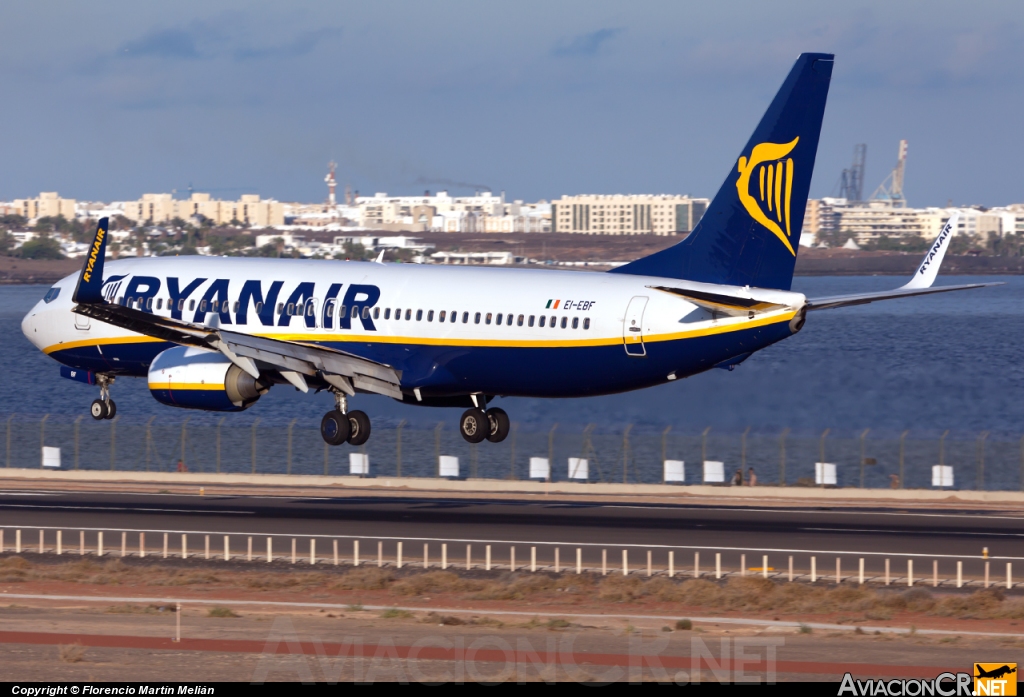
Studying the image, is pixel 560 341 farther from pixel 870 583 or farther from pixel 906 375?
pixel 906 375

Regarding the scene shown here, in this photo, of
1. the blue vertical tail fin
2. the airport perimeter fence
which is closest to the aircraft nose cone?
the airport perimeter fence

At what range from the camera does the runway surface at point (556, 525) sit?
5103cm

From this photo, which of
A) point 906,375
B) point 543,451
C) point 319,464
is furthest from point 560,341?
point 906,375

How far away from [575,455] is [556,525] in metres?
23.8

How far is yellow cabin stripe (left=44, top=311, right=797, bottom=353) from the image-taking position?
49594 mm

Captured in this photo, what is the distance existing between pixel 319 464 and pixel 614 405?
82.9ft

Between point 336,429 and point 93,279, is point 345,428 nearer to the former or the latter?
point 336,429

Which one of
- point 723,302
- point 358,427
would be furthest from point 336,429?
point 723,302

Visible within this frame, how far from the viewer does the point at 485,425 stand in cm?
5744

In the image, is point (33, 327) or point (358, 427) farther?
point (33, 327)

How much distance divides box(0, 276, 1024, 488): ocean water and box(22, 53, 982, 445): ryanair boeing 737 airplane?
28.3 ft

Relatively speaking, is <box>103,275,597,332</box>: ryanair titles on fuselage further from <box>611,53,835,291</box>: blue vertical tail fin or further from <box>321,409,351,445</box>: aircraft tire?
<box>611,53,835,291</box>: blue vertical tail fin

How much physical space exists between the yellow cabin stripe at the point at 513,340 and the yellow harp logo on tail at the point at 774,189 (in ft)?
11.9

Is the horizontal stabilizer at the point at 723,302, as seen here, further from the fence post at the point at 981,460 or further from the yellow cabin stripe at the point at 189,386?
the fence post at the point at 981,460
